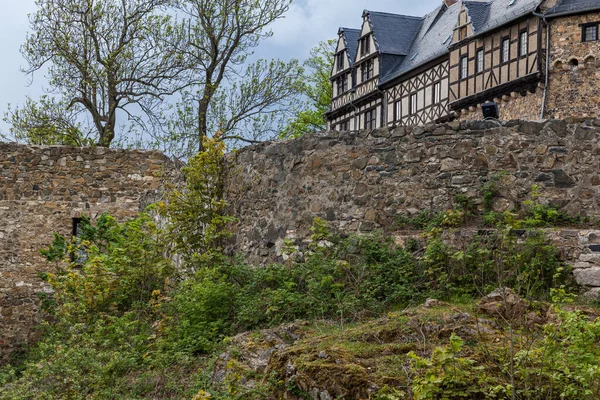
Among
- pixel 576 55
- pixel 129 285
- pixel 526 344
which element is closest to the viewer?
pixel 526 344

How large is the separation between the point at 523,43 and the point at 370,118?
1050 centimetres

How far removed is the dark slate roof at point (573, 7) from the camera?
3023 cm

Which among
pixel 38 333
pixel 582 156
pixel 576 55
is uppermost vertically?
pixel 576 55

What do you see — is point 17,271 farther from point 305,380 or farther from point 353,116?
point 353,116

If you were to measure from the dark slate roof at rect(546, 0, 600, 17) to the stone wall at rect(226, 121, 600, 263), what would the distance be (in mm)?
19318

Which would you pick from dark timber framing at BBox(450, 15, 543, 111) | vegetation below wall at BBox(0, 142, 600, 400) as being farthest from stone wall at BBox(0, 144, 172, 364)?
dark timber framing at BBox(450, 15, 543, 111)

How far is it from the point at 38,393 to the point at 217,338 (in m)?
Answer: 2.19

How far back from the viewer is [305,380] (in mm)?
8117

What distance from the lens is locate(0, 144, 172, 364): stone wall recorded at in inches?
687

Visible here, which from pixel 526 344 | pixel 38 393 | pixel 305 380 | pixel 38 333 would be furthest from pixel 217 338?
pixel 38 333

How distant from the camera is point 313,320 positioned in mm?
10641

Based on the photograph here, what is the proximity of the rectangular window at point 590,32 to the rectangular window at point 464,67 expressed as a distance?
455cm

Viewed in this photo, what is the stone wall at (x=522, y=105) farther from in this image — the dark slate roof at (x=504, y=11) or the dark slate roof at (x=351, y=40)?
the dark slate roof at (x=351, y=40)

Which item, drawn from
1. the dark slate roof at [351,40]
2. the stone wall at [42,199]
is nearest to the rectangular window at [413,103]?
the dark slate roof at [351,40]
